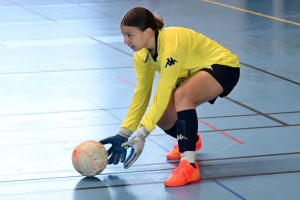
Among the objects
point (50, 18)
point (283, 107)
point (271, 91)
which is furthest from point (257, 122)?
point (50, 18)

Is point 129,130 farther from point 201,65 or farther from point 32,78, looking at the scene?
point 32,78

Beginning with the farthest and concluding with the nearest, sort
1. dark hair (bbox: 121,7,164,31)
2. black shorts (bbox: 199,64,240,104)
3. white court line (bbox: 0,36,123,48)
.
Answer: white court line (bbox: 0,36,123,48) → black shorts (bbox: 199,64,240,104) → dark hair (bbox: 121,7,164,31)

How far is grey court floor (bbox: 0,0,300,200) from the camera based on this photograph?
3867 millimetres

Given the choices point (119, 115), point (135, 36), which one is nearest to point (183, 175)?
point (135, 36)

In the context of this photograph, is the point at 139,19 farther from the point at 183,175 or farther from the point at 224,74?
the point at 183,175

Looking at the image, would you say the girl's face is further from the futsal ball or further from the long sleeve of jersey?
the futsal ball

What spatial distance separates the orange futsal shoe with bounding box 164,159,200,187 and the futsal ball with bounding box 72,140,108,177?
0.44m

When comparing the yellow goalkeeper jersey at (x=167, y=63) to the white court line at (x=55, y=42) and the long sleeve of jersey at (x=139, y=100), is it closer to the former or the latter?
the long sleeve of jersey at (x=139, y=100)

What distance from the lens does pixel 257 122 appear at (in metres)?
5.20

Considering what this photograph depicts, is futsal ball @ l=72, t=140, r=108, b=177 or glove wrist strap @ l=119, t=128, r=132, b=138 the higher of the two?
glove wrist strap @ l=119, t=128, r=132, b=138

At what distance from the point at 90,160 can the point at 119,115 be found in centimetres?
157

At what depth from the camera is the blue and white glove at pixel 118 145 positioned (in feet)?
13.7

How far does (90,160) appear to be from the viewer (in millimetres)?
3977

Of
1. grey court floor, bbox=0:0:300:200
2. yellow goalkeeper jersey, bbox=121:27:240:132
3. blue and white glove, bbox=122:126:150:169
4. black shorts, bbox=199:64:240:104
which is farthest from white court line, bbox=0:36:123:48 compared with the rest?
blue and white glove, bbox=122:126:150:169
